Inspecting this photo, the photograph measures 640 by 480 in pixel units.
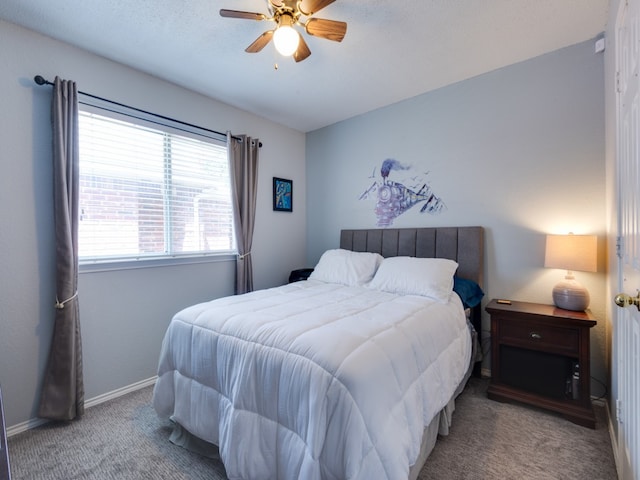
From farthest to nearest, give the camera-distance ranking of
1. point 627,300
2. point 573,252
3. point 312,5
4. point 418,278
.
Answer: point 418,278
point 573,252
point 312,5
point 627,300

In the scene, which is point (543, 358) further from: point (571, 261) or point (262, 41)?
point (262, 41)

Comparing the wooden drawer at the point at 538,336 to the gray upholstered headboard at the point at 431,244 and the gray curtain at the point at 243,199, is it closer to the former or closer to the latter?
the gray upholstered headboard at the point at 431,244

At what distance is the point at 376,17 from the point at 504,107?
4.62 feet

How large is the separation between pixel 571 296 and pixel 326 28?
240 centimetres

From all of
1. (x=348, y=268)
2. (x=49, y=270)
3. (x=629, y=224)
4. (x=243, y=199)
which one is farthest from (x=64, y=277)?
(x=629, y=224)

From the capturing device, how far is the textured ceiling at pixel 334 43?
72.2 inches

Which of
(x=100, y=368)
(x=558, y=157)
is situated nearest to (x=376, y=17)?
(x=558, y=157)

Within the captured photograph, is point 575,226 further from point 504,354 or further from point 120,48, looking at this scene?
point 120,48

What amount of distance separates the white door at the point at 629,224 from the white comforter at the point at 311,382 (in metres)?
0.72

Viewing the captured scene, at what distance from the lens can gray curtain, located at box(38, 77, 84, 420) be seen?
199 centimetres

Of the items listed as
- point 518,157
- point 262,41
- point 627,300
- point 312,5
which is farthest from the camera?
point 518,157

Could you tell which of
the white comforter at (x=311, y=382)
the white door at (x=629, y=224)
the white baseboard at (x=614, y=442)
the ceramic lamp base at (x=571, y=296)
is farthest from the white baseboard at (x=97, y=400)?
the ceramic lamp base at (x=571, y=296)

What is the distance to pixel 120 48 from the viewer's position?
7.19 feet

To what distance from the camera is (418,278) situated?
2348mm
